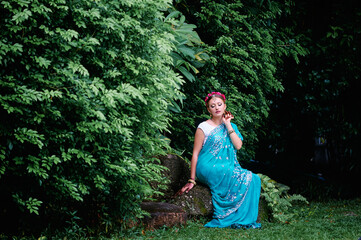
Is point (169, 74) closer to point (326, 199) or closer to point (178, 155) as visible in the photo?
point (178, 155)

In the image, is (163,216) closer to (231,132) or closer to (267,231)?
(267,231)

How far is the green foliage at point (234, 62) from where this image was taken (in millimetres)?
6891

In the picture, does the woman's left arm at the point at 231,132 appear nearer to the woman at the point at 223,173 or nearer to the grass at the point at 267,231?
the woman at the point at 223,173

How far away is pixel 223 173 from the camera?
5652 millimetres

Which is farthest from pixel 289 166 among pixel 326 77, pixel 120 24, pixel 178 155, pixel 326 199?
pixel 120 24

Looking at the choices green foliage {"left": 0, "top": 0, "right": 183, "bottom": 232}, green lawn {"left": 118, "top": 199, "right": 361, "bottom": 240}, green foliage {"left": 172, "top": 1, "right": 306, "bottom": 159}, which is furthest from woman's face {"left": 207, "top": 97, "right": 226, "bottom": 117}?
green lawn {"left": 118, "top": 199, "right": 361, "bottom": 240}

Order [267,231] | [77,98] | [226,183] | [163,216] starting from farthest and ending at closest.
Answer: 1. [226,183]
2. [267,231]
3. [163,216]
4. [77,98]

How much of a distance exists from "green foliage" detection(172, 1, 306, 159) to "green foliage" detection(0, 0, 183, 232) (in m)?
2.32

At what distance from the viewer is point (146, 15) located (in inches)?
173

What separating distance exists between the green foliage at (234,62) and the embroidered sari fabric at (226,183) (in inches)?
38.6

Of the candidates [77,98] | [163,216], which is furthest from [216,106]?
[77,98]

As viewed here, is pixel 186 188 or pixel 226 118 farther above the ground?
pixel 226 118

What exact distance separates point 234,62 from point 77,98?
382cm

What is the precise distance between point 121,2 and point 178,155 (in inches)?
105
